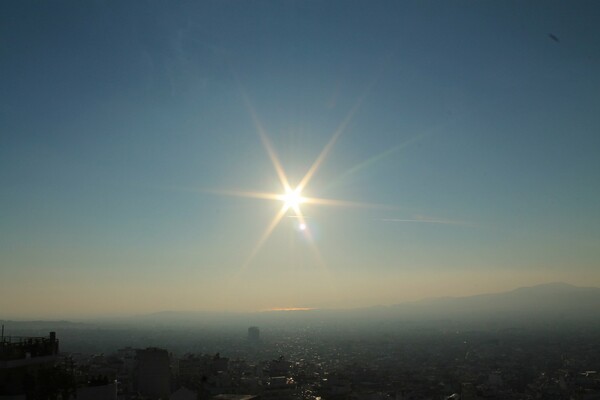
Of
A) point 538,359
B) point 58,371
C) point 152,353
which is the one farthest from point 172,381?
point 538,359

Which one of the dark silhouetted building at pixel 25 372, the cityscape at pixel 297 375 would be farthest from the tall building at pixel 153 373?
the dark silhouetted building at pixel 25 372

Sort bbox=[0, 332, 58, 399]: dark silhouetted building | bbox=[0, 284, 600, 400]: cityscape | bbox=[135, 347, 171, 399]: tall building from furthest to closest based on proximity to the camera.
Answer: bbox=[135, 347, 171, 399]: tall building → bbox=[0, 284, 600, 400]: cityscape → bbox=[0, 332, 58, 399]: dark silhouetted building

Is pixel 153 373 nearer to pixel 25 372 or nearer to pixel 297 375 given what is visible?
pixel 297 375

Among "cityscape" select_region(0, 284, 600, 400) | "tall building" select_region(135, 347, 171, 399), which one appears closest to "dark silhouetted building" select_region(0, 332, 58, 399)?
"cityscape" select_region(0, 284, 600, 400)

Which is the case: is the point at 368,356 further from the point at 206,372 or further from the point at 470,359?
the point at 206,372

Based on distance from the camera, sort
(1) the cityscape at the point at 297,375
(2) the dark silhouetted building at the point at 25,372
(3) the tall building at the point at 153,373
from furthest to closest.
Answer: (3) the tall building at the point at 153,373 → (1) the cityscape at the point at 297,375 → (2) the dark silhouetted building at the point at 25,372

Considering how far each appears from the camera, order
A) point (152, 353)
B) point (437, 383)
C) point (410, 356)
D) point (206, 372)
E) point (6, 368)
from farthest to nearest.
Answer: point (410, 356), point (437, 383), point (206, 372), point (152, 353), point (6, 368)

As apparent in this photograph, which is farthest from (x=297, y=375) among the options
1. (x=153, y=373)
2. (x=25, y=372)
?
(x=25, y=372)

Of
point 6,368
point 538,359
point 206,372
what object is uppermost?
point 6,368

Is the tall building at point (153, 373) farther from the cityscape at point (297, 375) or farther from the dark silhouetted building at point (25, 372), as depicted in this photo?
the dark silhouetted building at point (25, 372)

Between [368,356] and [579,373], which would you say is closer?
[579,373]

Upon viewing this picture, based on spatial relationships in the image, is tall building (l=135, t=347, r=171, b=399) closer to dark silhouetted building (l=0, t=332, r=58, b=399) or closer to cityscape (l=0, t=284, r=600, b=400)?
cityscape (l=0, t=284, r=600, b=400)
